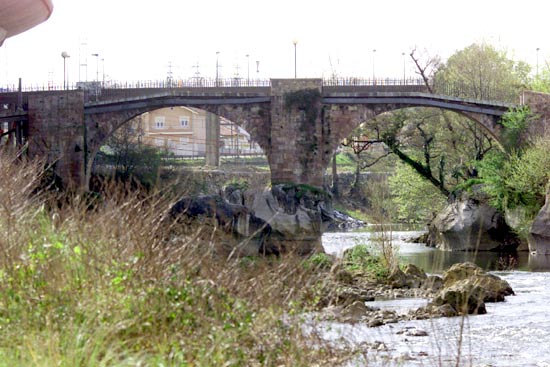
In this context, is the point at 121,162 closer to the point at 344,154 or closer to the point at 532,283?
the point at 532,283

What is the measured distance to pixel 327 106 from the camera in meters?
47.7

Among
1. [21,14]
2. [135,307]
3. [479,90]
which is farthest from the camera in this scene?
[479,90]

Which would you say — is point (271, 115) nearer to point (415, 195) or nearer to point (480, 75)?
point (415, 195)

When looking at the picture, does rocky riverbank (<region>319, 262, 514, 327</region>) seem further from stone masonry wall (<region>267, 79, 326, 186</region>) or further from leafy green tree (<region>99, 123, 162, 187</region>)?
leafy green tree (<region>99, 123, 162, 187</region>)

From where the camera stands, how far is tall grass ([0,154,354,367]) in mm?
9695

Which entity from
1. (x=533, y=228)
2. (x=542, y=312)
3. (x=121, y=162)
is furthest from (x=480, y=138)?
(x=542, y=312)

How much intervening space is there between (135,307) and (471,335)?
10868 millimetres

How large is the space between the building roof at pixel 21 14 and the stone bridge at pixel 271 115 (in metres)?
18.8

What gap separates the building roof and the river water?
27.2ft

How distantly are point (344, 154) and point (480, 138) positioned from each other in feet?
125

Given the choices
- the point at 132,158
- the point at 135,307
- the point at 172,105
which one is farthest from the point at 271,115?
the point at 135,307

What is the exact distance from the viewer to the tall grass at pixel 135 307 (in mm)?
9695

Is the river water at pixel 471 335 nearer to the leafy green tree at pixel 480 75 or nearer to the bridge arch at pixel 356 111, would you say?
the bridge arch at pixel 356 111

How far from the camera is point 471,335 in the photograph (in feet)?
65.7
